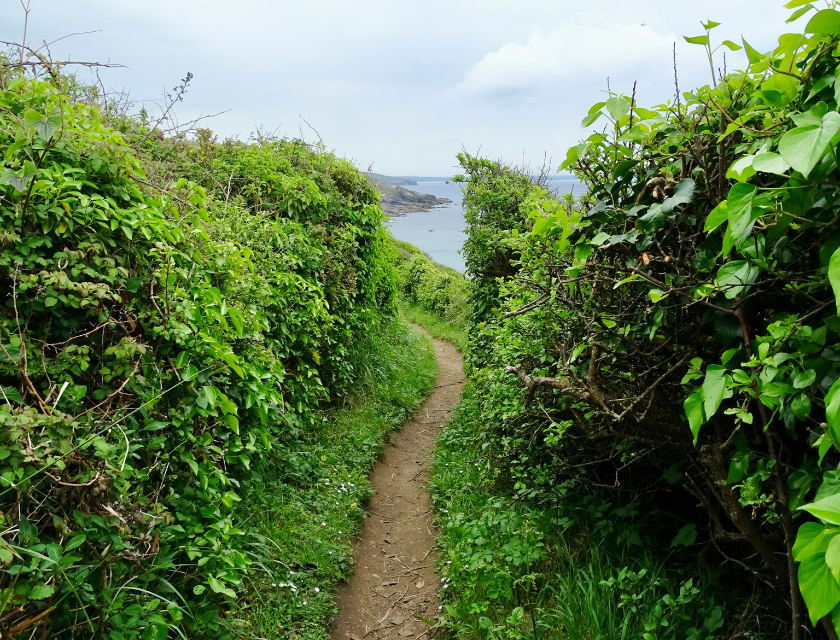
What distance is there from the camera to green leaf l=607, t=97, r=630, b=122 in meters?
2.05

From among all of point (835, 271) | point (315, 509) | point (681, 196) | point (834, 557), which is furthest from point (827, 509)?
point (315, 509)

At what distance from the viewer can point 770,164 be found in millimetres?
1277

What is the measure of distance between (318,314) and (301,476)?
1963 millimetres

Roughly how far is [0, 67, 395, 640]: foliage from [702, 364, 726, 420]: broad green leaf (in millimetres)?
2467

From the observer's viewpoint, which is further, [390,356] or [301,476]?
[390,356]

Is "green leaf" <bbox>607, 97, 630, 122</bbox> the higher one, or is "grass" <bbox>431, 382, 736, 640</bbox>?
"green leaf" <bbox>607, 97, 630, 122</bbox>

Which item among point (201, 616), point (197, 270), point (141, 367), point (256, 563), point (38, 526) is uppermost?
point (197, 270)

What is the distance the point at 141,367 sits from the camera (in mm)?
2916

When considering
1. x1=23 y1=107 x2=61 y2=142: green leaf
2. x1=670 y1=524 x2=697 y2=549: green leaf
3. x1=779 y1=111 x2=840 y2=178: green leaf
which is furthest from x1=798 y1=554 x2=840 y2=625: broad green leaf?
x1=23 y1=107 x2=61 y2=142: green leaf

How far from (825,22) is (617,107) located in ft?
2.43

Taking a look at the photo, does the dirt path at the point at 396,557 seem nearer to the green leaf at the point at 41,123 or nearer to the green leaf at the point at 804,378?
the green leaf at the point at 804,378

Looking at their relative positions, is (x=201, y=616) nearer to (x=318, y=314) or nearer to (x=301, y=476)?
(x=301, y=476)

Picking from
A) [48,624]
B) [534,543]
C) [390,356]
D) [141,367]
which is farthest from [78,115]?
[390,356]

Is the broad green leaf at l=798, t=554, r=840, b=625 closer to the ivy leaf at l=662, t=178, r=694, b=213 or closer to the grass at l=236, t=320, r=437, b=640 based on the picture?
the ivy leaf at l=662, t=178, r=694, b=213
